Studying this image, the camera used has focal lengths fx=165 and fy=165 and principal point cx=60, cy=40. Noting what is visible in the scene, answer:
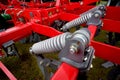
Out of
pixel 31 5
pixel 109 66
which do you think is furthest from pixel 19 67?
pixel 31 5

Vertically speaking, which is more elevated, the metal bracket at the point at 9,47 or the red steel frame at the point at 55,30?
the red steel frame at the point at 55,30

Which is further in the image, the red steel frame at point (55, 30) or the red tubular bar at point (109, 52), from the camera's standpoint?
the red tubular bar at point (109, 52)

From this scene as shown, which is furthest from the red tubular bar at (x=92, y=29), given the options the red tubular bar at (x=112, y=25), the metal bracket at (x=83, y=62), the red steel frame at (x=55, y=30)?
the red tubular bar at (x=112, y=25)

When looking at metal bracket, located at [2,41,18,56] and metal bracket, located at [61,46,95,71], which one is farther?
metal bracket, located at [2,41,18,56]

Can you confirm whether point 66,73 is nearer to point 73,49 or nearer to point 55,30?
point 73,49

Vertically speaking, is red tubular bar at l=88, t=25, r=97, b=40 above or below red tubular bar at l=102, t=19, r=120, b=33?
above

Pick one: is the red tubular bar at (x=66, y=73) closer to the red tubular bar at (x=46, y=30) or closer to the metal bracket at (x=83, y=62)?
the metal bracket at (x=83, y=62)

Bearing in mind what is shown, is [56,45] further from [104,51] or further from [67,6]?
[67,6]

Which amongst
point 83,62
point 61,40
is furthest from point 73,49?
point 61,40

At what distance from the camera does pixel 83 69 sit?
2.24ft

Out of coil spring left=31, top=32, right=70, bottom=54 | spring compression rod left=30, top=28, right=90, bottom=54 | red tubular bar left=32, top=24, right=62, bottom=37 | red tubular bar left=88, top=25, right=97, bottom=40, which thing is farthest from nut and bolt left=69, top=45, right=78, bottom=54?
red tubular bar left=32, top=24, right=62, bottom=37

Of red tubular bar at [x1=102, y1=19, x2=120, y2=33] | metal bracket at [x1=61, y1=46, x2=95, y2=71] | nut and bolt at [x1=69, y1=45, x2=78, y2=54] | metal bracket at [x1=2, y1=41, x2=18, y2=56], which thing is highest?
nut and bolt at [x1=69, y1=45, x2=78, y2=54]

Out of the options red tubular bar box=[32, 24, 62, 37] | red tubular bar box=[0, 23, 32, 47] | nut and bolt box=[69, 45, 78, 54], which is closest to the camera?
nut and bolt box=[69, 45, 78, 54]

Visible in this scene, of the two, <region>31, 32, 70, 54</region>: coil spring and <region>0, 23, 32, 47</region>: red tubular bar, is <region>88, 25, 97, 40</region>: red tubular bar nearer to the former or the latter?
<region>31, 32, 70, 54</region>: coil spring
